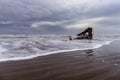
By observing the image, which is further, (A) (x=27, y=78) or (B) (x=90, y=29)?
(B) (x=90, y=29)

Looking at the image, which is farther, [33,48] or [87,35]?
[87,35]

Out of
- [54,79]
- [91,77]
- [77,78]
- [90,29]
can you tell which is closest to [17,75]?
[54,79]

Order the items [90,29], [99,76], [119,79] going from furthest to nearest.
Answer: [90,29] → [99,76] → [119,79]

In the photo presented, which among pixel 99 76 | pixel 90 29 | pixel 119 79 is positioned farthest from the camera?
pixel 90 29

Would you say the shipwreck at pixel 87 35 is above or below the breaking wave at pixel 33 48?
above

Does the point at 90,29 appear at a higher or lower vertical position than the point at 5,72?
higher

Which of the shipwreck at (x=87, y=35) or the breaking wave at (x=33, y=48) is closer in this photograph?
the breaking wave at (x=33, y=48)

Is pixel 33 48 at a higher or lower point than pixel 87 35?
lower

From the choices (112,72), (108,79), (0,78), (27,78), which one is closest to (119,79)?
(108,79)

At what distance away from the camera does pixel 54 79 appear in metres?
3.72

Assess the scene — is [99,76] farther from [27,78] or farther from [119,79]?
[27,78]

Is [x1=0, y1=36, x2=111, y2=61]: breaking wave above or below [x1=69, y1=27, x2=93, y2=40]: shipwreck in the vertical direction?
below

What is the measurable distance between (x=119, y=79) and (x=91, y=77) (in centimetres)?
66

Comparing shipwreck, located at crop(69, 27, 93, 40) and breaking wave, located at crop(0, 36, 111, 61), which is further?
shipwreck, located at crop(69, 27, 93, 40)
